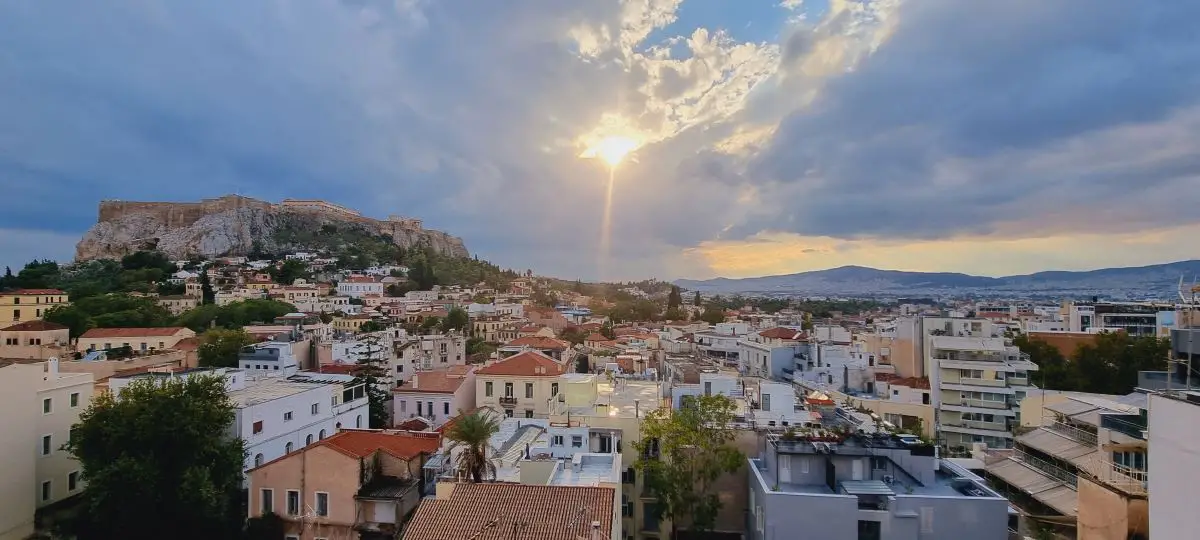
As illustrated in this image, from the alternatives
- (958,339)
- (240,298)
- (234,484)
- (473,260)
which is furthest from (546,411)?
(473,260)

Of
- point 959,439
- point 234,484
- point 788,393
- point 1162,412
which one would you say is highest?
point 1162,412

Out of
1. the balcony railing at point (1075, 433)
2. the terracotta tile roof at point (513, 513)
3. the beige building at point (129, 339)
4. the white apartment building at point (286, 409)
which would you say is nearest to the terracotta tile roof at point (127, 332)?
the beige building at point (129, 339)

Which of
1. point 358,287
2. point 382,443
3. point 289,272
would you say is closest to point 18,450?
point 382,443

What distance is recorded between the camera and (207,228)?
13862 cm

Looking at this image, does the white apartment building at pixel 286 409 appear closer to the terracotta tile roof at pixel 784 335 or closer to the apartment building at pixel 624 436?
the apartment building at pixel 624 436

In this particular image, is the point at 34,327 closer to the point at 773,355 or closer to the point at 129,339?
the point at 129,339

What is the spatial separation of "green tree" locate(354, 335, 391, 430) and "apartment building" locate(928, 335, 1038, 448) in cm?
3143

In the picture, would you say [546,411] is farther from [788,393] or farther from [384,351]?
[384,351]

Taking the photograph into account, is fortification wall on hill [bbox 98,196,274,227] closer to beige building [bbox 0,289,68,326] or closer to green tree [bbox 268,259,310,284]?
green tree [bbox 268,259,310,284]

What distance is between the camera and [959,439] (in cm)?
3231

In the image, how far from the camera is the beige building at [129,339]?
50.5 meters

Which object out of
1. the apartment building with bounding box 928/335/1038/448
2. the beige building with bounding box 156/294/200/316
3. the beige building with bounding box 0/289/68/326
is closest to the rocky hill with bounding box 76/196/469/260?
the beige building with bounding box 156/294/200/316

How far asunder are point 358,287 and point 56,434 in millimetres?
86480

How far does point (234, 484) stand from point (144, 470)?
256 cm
